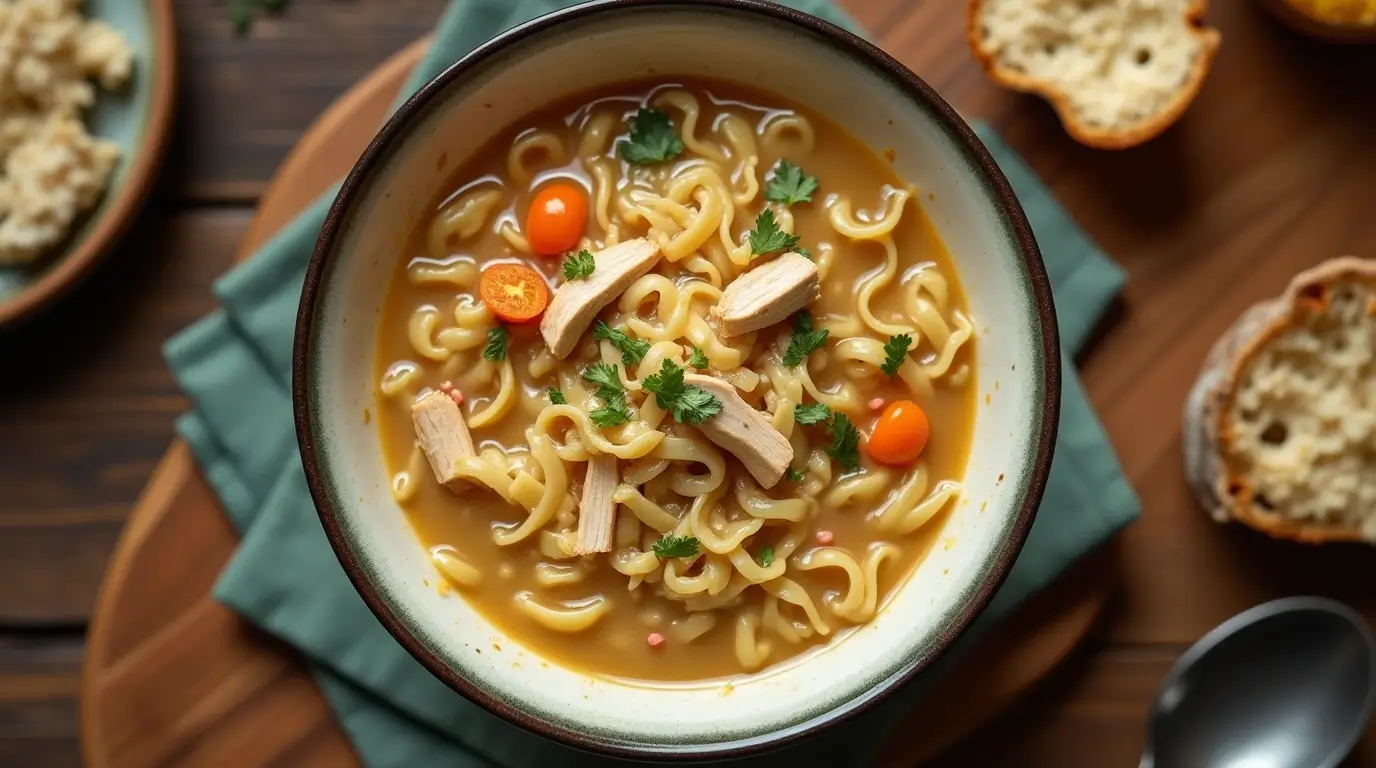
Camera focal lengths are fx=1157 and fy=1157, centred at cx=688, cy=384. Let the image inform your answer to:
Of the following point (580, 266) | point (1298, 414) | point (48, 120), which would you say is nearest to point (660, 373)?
point (580, 266)

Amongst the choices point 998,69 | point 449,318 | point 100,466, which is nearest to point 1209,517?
point 998,69

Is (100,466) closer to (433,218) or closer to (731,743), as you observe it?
(433,218)

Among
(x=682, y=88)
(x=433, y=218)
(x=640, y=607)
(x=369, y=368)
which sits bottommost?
(x=640, y=607)

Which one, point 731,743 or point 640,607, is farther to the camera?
point 640,607

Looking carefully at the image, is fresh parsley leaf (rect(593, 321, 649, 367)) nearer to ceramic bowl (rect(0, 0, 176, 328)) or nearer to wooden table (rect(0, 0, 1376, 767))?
wooden table (rect(0, 0, 1376, 767))

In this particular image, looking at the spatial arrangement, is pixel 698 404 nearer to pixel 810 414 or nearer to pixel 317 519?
pixel 810 414

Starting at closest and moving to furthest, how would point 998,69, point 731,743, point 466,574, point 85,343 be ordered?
point 731,743
point 466,574
point 998,69
point 85,343
